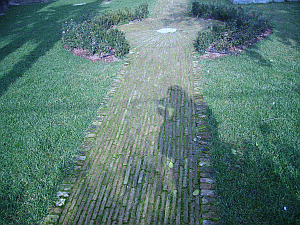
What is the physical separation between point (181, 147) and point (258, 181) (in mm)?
1426

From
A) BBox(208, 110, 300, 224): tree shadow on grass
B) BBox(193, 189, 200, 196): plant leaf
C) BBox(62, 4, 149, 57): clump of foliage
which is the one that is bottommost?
BBox(193, 189, 200, 196): plant leaf

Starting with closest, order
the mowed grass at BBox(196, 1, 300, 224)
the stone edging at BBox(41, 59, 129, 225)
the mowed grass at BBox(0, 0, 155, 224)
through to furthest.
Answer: the mowed grass at BBox(196, 1, 300, 224)
the stone edging at BBox(41, 59, 129, 225)
the mowed grass at BBox(0, 0, 155, 224)

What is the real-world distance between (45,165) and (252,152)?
3.77 m

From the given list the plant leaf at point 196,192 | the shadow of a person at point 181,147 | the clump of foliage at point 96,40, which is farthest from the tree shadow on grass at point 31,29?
the plant leaf at point 196,192

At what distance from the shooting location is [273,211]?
9.62 feet

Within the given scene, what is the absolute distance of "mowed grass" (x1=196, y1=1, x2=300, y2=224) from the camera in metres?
3.05

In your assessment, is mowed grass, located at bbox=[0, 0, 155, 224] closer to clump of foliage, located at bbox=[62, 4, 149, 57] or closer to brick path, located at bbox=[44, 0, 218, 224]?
brick path, located at bbox=[44, 0, 218, 224]

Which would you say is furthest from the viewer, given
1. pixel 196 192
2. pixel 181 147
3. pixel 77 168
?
pixel 181 147

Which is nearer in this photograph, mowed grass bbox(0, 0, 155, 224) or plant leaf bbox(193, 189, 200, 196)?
plant leaf bbox(193, 189, 200, 196)

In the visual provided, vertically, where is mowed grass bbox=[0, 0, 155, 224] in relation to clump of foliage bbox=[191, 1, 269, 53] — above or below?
below

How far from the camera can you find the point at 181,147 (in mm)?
4191

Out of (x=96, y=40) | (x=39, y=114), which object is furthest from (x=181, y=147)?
(x=96, y=40)

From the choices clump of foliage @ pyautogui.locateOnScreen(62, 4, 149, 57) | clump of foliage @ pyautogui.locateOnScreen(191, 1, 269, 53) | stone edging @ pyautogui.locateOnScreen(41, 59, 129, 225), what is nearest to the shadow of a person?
stone edging @ pyautogui.locateOnScreen(41, 59, 129, 225)

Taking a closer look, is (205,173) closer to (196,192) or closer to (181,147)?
(196,192)
